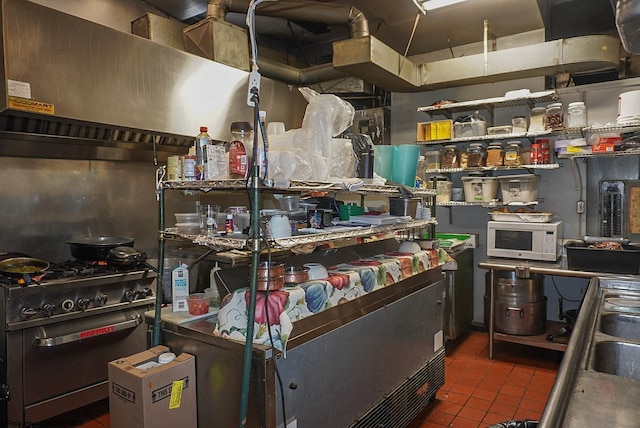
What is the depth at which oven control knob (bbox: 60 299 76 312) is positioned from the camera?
8.56ft

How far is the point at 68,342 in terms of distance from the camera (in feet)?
8.53

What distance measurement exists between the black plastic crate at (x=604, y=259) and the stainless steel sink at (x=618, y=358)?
2.12 m

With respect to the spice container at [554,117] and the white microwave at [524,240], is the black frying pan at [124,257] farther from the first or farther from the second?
the spice container at [554,117]

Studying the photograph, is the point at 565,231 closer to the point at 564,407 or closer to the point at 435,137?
the point at 435,137

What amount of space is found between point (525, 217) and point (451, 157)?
3.03 ft

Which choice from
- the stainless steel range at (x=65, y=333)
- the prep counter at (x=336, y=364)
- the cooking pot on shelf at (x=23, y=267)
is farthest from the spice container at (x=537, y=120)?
the cooking pot on shelf at (x=23, y=267)

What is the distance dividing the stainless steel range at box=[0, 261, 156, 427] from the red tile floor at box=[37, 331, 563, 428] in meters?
0.24

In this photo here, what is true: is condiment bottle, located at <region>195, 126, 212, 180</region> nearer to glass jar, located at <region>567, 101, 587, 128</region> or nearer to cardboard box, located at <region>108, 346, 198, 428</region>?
cardboard box, located at <region>108, 346, 198, 428</region>

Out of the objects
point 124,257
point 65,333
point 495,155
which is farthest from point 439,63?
point 65,333

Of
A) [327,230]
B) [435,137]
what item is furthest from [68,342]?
[435,137]

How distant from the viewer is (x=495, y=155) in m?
4.04

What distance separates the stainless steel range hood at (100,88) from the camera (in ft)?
8.15

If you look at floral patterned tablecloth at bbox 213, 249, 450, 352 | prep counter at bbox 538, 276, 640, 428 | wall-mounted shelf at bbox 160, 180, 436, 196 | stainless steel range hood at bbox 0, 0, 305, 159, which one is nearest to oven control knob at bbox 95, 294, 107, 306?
stainless steel range hood at bbox 0, 0, 305, 159

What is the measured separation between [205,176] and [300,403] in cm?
103
